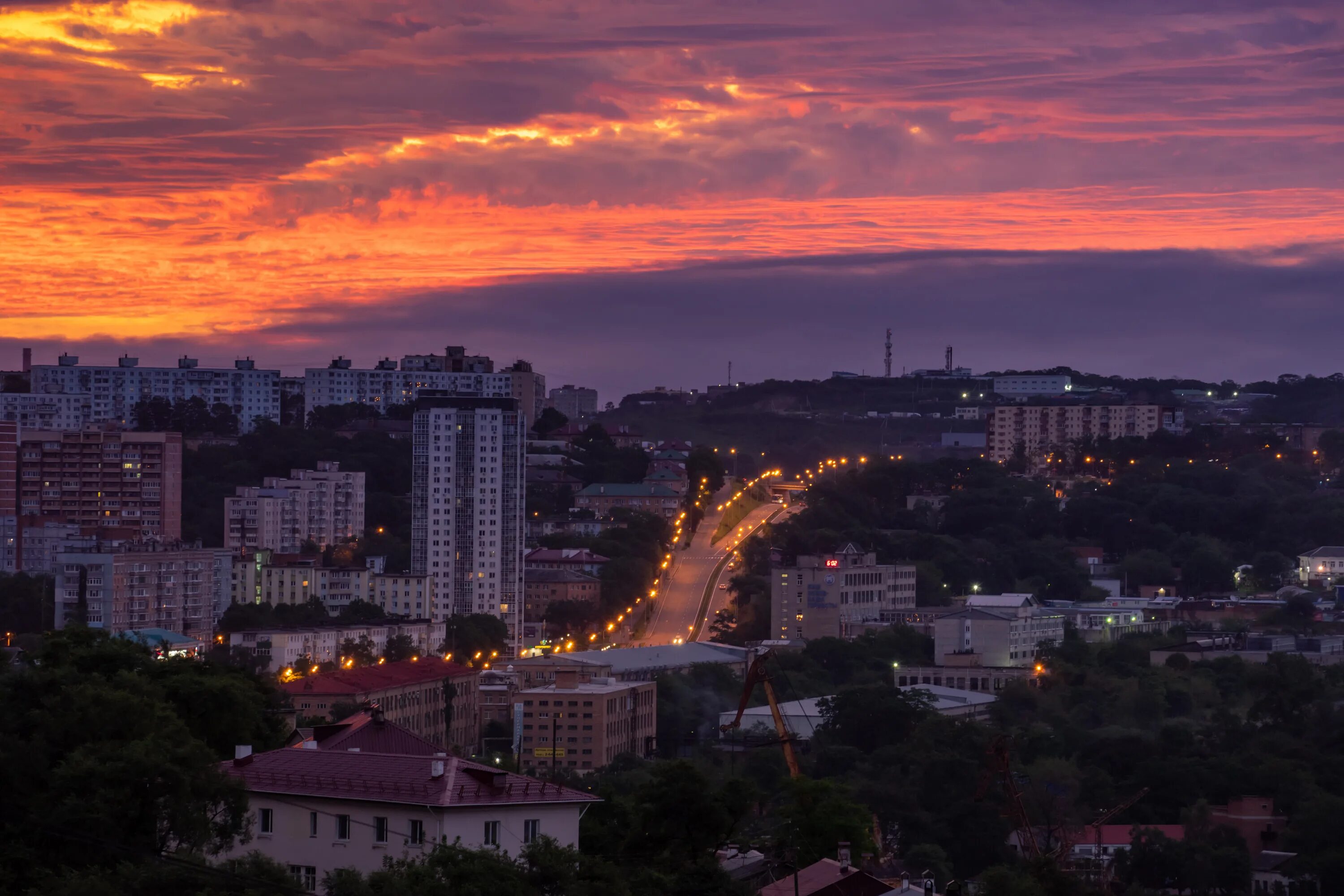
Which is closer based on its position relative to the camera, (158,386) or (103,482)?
(103,482)

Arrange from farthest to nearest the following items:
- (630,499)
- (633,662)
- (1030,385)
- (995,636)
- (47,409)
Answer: (1030,385) → (47,409) → (630,499) → (995,636) → (633,662)

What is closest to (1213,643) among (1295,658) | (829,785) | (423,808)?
(1295,658)

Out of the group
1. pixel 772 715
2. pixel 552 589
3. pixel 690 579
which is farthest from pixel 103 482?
pixel 772 715

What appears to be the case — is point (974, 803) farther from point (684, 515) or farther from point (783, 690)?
point (684, 515)

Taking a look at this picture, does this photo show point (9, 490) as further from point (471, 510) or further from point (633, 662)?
point (633, 662)

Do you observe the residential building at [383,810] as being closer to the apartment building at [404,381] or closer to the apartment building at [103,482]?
the apartment building at [103,482]

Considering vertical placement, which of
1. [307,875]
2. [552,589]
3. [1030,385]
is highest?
[1030,385]

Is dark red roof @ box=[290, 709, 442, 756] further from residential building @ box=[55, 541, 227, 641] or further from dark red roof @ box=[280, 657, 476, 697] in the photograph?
residential building @ box=[55, 541, 227, 641]

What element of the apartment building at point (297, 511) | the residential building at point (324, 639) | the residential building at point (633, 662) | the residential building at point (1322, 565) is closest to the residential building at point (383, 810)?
the residential building at point (633, 662)
